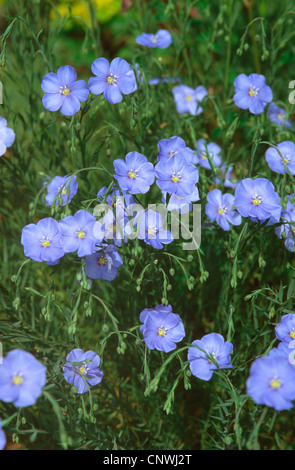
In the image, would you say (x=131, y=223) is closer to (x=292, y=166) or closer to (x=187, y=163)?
(x=187, y=163)

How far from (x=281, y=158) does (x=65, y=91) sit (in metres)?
0.81

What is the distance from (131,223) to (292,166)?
707 millimetres

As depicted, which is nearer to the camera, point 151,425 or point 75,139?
point 75,139

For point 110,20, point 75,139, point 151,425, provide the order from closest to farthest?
1. point 75,139
2. point 151,425
3. point 110,20

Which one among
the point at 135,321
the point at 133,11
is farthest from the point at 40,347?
the point at 133,11

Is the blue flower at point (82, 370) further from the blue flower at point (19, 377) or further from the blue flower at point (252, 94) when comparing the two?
the blue flower at point (252, 94)

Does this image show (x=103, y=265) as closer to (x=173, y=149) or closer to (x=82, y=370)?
(x=82, y=370)

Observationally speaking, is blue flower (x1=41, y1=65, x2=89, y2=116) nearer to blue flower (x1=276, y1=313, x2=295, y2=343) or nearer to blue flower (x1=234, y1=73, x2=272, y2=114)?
blue flower (x1=234, y1=73, x2=272, y2=114)

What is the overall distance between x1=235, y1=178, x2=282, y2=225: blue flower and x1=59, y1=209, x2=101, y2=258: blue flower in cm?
48

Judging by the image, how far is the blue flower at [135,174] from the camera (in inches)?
57.9

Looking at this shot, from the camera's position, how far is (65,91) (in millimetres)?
1529

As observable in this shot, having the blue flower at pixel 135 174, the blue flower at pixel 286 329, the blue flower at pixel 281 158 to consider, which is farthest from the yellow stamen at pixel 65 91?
the blue flower at pixel 286 329

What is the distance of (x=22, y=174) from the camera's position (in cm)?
202

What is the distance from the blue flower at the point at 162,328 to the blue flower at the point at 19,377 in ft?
1.37
